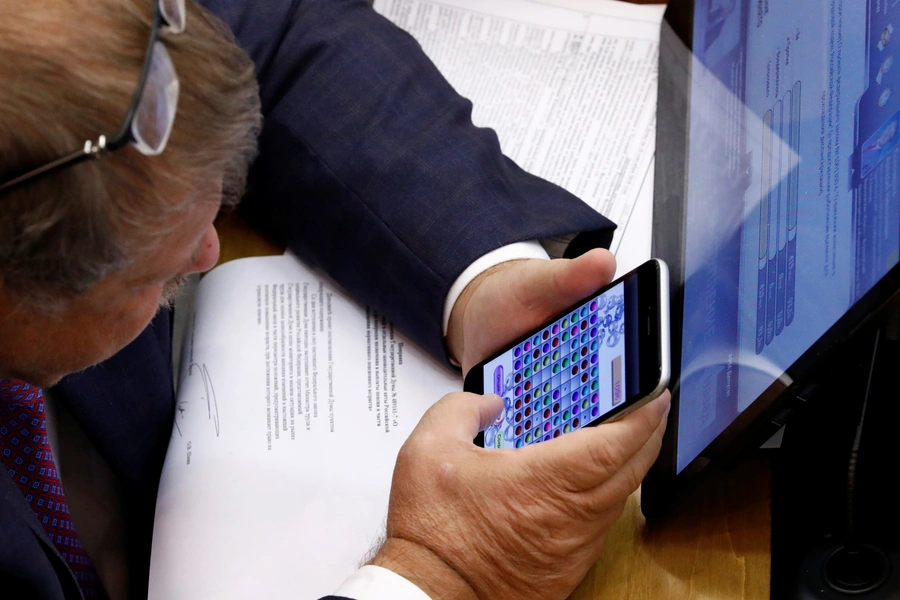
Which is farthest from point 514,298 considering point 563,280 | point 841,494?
point 841,494

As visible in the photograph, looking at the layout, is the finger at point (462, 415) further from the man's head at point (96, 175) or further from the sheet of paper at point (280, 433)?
the man's head at point (96, 175)

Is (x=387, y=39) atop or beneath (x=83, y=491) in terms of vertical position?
atop

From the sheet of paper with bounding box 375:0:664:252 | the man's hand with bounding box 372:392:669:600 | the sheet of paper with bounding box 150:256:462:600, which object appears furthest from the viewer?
the sheet of paper with bounding box 375:0:664:252

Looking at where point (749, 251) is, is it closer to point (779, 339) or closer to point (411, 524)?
point (779, 339)

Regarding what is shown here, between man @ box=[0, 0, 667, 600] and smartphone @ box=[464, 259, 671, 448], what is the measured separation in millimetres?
20

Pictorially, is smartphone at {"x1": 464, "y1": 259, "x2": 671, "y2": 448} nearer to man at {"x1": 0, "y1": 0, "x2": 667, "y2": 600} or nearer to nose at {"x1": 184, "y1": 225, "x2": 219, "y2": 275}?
man at {"x1": 0, "y1": 0, "x2": 667, "y2": 600}

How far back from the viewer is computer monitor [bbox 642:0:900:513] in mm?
455

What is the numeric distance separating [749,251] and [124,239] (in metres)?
0.37

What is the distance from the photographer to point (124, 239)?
48cm

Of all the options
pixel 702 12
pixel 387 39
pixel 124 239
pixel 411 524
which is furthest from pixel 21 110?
pixel 702 12
